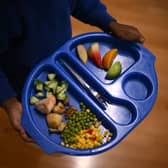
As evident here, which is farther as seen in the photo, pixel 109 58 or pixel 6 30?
pixel 109 58

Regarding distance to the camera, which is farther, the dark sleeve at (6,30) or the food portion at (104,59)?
the food portion at (104,59)

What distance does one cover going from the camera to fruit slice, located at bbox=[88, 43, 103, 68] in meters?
0.87

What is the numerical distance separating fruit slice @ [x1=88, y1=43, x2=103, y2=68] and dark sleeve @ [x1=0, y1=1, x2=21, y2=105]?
18 centimetres

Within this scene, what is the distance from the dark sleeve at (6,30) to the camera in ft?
2.43

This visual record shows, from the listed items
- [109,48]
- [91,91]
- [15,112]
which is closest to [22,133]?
[15,112]

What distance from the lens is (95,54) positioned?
87 cm

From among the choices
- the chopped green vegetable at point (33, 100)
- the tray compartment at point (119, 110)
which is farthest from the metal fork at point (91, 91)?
the chopped green vegetable at point (33, 100)

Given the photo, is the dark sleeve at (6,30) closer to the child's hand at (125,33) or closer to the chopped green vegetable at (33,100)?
the chopped green vegetable at (33,100)

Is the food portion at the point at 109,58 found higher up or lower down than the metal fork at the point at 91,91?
higher up

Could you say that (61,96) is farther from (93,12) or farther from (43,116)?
(93,12)

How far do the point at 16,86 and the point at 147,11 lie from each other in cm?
98

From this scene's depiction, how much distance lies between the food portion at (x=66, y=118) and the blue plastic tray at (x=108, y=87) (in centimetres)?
1

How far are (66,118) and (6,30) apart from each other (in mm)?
238

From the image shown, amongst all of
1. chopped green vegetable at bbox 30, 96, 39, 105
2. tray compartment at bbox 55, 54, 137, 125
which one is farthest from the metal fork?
chopped green vegetable at bbox 30, 96, 39, 105
